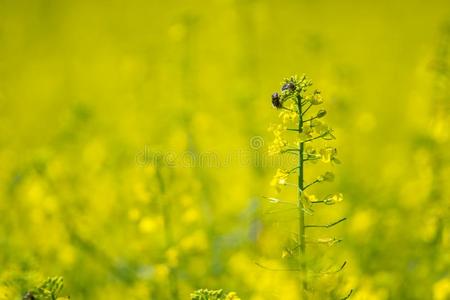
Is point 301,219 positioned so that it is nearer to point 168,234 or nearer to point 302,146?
point 302,146

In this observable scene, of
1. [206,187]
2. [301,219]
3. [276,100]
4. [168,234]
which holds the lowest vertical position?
[206,187]

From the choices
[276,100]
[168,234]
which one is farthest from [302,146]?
[168,234]

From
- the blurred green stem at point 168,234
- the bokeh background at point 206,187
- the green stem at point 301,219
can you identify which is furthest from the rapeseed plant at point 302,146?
the blurred green stem at point 168,234

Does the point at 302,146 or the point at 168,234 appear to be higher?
the point at 302,146

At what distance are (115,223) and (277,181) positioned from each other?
337 cm

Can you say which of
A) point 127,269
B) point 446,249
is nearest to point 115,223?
point 127,269

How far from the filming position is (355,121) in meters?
6.31

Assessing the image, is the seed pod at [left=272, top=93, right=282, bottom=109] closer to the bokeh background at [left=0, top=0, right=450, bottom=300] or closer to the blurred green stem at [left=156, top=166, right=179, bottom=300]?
the bokeh background at [left=0, top=0, right=450, bottom=300]

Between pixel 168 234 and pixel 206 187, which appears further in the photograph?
pixel 206 187

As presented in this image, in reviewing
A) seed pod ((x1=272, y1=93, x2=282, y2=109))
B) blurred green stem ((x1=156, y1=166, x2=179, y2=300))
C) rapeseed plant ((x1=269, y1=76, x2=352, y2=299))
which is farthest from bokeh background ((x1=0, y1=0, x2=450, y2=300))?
seed pod ((x1=272, y1=93, x2=282, y2=109))

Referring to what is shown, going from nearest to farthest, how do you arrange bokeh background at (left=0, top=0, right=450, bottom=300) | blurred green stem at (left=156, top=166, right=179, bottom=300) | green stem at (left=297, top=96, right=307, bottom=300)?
1. green stem at (left=297, top=96, right=307, bottom=300)
2. blurred green stem at (left=156, top=166, right=179, bottom=300)
3. bokeh background at (left=0, top=0, right=450, bottom=300)

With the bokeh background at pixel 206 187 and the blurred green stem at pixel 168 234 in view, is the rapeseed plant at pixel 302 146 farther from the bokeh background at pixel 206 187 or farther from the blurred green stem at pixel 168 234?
the blurred green stem at pixel 168 234

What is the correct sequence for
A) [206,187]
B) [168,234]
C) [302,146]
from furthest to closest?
[206,187]
[168,234]
[302,146]

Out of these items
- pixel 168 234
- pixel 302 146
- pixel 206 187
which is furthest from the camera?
pixel 206 187
